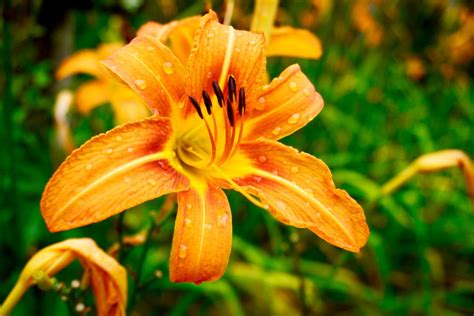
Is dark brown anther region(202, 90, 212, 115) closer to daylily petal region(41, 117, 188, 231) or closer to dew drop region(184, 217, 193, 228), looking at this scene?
daylily petal region(41, 117, 188, 231)

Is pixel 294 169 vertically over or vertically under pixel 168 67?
under

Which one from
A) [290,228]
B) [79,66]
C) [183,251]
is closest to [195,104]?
[183,251]

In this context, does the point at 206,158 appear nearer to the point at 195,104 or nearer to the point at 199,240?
the point at 195,104

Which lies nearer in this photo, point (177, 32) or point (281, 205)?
point (281, 205)

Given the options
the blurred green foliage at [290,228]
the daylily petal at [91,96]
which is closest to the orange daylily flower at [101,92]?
the daylily petal at [91,96]

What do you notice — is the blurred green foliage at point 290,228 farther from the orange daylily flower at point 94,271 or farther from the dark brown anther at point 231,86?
the dark brown anther at point 231,86

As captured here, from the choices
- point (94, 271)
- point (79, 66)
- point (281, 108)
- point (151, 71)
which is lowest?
point (79, 66)

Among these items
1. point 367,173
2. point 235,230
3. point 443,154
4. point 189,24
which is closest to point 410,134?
point 367,173

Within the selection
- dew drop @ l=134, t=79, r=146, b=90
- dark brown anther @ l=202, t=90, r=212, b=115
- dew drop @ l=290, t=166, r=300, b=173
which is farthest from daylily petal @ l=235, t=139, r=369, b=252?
dew drop @ l=134, t=79, r=146, b=90
